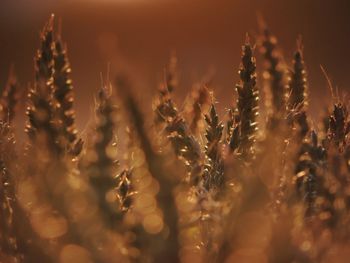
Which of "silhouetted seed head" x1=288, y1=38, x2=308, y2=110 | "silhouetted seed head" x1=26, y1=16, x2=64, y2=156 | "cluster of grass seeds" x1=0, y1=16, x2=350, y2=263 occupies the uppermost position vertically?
"silhouetted seed head" x1=288, y1=38, x2=308, y2=110

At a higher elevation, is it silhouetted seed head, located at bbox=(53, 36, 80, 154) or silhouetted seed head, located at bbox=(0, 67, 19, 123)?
silhouetted seed head, located at bbox=(0, 67, 19, 123)

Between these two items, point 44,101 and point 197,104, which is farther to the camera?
point 197,104

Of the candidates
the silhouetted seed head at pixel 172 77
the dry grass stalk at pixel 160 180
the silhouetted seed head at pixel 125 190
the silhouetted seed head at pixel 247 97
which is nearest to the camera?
the dry grass stalk at pixel 160 180

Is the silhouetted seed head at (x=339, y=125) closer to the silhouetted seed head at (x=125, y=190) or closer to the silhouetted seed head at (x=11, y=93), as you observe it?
the silhouetted seed head at (x=125, y=190)

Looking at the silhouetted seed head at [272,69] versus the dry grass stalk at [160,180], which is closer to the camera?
the dry grass stalk at [160,180]

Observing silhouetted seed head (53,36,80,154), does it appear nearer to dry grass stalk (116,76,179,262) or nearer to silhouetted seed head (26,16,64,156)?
silhouetted seed head (26,16,64,156)

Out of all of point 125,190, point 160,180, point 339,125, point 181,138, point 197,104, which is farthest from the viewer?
point 197,104

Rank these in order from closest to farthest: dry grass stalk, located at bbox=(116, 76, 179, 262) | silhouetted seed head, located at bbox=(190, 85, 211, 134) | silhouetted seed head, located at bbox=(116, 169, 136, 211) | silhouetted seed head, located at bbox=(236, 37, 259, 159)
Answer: dry grass stalk, located at bbox=(116, 76, 179, 262)
silhouetted seed head, located at bbox=(116, 169, 136, 211)
silhouetted seed head, located at bbox=(236, 37, 259, 159)
silhouetted seed head, located at bbox=(190, 85, 211, 134)

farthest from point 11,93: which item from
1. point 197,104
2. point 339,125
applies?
point 339,125

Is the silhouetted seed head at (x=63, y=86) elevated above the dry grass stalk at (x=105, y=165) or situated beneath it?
elevated above

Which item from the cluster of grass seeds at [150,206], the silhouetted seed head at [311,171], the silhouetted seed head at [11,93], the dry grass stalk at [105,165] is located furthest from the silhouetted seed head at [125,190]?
the silhouetted seed head at [11,93]

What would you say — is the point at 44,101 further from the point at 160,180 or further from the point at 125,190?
the point at 160,180

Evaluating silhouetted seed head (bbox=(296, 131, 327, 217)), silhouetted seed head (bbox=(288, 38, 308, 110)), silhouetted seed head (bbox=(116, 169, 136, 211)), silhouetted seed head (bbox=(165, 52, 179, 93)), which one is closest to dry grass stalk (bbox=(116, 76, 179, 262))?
silhouetted seed head (bbox=(116, 169, 136, 211))

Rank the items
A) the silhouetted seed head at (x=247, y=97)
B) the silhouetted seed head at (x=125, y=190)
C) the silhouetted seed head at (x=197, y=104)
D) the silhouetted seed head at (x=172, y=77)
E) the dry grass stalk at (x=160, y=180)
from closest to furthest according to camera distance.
Answer: the dry grass stalk at (x=160, y=180)
the silhouetted seed head at (x=125, y=190)
the silhouetted seed head at (x=247, y=97)
the silhouetted seed head at (x=197, y=104)
the silhouetted seed head at (x=172, y=77)
